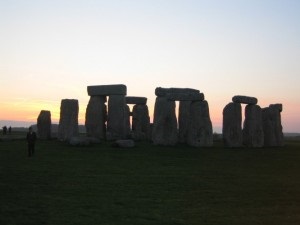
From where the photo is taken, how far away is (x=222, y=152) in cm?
2591

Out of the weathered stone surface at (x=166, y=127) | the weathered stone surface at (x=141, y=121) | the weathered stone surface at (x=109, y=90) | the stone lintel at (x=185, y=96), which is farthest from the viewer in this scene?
the weathered stone surface at (x=141, y=121)

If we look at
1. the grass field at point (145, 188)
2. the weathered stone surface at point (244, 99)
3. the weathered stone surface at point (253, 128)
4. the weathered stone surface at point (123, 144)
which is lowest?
the grass field at point (145, 188)

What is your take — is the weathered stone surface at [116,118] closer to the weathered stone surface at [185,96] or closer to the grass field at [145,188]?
the weathered stone surface at [185,96]

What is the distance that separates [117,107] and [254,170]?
1407 cm

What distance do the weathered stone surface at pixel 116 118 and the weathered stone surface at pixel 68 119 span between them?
84.9 inches

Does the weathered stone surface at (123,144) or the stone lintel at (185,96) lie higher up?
the stone lintel at (185,96)

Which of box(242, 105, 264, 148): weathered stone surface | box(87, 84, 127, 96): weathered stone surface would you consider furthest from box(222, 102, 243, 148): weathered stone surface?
box(87, 84, 127, 96): weathered stone surface

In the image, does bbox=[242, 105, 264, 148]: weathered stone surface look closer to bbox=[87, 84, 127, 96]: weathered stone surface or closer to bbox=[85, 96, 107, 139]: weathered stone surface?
bbox=[87, 84, 127, 96]: weathered stone surface

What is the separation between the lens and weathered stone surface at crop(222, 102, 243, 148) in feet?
97.7

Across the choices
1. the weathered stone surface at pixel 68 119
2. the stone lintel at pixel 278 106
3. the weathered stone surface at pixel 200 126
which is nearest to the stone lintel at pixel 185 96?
the weathered stone surface at pixel 200 126

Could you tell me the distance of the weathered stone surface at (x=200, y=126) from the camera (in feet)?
93.2

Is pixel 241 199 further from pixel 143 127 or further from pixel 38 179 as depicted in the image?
pixel 143 127

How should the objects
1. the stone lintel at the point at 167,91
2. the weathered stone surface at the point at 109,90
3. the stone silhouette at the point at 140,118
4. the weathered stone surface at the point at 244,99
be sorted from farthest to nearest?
the stone silhouette at the point at 140,118 < the stone lintel at the point at 167,91 < the weathered stone surface at the point at 109,90 < the weathered stone surface at the point at 244,99

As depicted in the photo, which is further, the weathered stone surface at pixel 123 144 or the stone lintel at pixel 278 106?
the stone lintel at pixel 278 106
